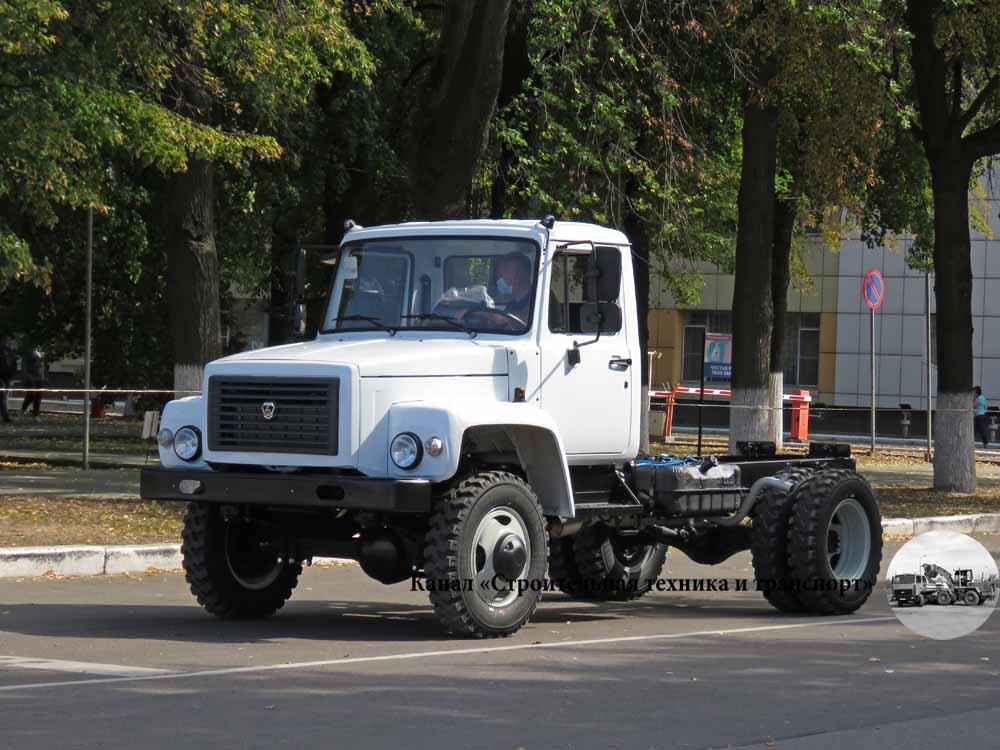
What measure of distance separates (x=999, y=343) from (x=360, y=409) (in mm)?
44217

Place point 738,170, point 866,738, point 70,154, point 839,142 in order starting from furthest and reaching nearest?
point 738,170 → point 839,142 → point 70,154 → point 866,738

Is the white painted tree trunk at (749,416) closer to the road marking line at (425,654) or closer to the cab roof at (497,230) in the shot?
the road marking line at (425,654)

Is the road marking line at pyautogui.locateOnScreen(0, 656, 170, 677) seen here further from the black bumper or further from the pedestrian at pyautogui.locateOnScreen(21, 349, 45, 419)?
the pedestrian at pyautogui.locateOnScreen(21, 349, 45, 419)

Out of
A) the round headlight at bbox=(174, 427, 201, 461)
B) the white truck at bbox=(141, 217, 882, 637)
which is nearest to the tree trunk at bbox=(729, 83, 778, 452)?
the white truck at bbox=(141, 217, 882, 637)

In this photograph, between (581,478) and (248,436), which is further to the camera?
(581,478)

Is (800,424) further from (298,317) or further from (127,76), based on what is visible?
(298,317)

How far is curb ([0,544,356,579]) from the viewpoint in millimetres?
14195

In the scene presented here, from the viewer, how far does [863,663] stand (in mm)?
9781

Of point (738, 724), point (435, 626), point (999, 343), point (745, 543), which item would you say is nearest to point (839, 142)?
point (745, 543)

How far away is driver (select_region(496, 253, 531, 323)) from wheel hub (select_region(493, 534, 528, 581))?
1501mm

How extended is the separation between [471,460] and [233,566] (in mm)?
1795

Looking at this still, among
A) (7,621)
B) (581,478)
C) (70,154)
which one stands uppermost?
(70,154)

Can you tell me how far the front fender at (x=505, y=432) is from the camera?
10219mm

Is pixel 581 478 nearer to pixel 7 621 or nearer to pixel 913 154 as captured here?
pixel 7 621
